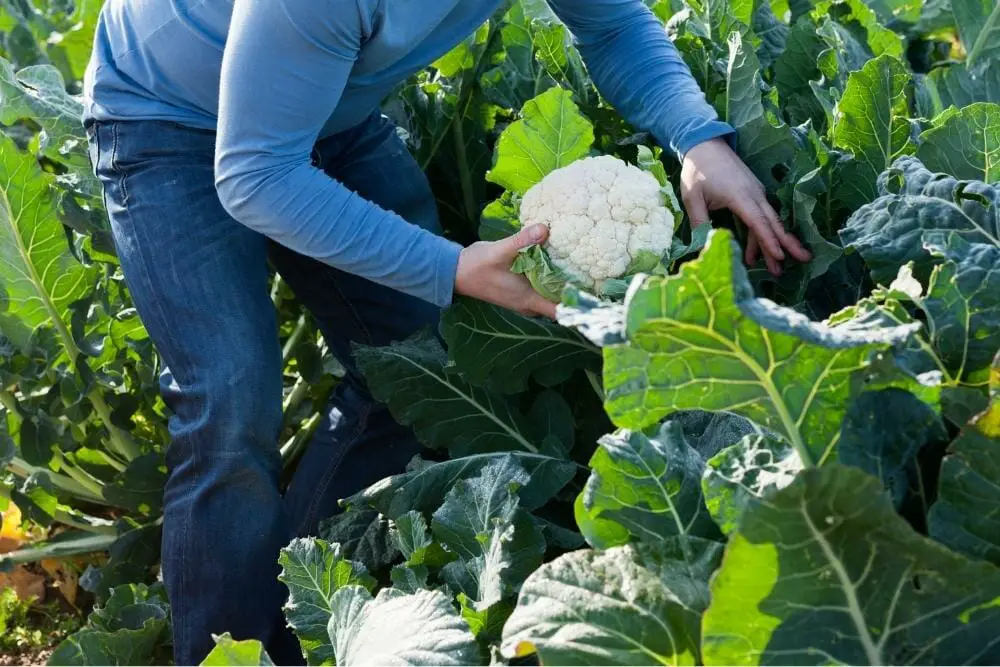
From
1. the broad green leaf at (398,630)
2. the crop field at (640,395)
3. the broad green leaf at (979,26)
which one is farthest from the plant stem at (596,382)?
the broad green leaf at (979,26)

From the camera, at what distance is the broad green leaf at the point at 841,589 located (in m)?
1.29

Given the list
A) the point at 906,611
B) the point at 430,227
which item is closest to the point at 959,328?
the point at 906,611

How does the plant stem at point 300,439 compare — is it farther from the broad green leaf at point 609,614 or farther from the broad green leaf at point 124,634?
the broad green leaf at point 609,614

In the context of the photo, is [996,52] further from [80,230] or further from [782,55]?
[80,230]

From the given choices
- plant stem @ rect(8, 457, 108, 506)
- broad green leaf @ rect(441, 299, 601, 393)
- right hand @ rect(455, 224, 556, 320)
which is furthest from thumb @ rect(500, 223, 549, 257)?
plant stem @ rect(8, 457, 108, 506)

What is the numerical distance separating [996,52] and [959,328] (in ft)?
4.61

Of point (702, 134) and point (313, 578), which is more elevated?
point (702, 134)

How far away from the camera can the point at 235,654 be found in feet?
5.03

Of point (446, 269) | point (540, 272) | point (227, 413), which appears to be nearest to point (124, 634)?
point (227, 413)

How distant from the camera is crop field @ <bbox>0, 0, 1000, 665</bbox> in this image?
1358mm

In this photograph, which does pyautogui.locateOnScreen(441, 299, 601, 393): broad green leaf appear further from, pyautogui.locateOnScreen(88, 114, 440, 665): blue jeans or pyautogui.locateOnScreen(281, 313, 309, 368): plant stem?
pyautogui.locateOnScreen(281, 313, 309, 368): plant stem

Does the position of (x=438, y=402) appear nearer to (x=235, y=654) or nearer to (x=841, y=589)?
(x=235, y=654)

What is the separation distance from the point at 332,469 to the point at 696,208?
1.04 metres

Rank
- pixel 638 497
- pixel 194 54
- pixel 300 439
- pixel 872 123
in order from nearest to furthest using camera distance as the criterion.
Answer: pixel 638 497 → pixel 194 54 → pixel 872 123 → pixel 300 439
